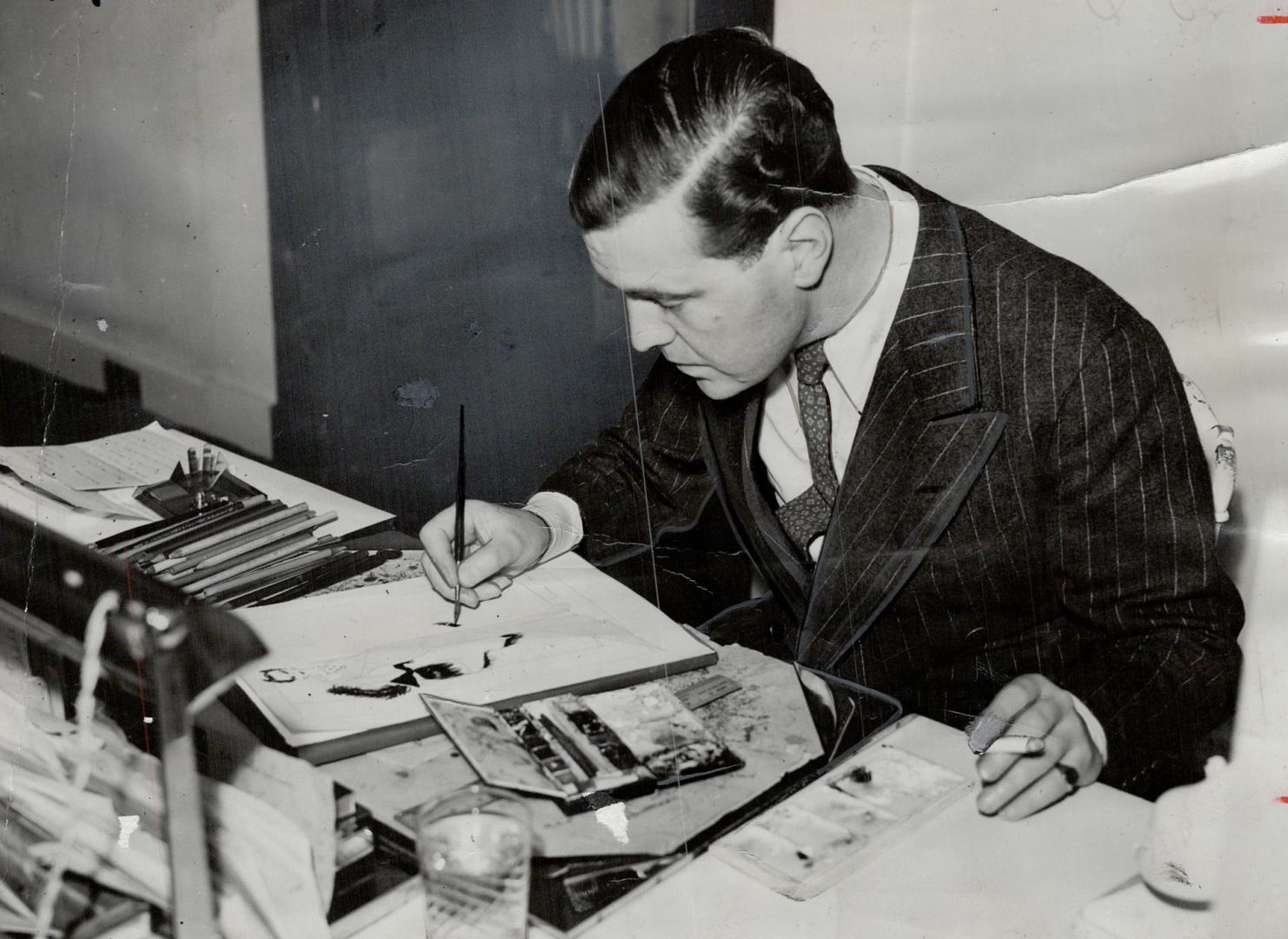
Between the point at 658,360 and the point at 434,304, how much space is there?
0.83ft

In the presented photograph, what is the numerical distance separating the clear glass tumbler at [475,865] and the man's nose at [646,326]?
444 mm

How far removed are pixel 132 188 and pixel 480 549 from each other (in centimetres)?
45

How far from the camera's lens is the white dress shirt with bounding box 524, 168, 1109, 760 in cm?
98

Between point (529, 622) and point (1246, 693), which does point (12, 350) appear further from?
point (1246, 693)

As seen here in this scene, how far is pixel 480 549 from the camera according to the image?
1032 mm

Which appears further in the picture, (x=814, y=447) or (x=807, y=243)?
(x=814, y=447)

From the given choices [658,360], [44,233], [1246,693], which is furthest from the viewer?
[658,360]

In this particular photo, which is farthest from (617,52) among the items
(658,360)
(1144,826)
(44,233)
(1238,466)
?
(1144,826)

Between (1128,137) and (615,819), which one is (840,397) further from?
(615,819)

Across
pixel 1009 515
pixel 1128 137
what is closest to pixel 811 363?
pixel 1009 515

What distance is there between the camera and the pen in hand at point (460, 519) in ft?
3.12

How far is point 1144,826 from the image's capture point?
2.73 feet

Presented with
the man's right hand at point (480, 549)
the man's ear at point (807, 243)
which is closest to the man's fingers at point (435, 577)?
the man's right hand at point (480, 549)

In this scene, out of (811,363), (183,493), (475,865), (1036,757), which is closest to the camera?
(475,865)
